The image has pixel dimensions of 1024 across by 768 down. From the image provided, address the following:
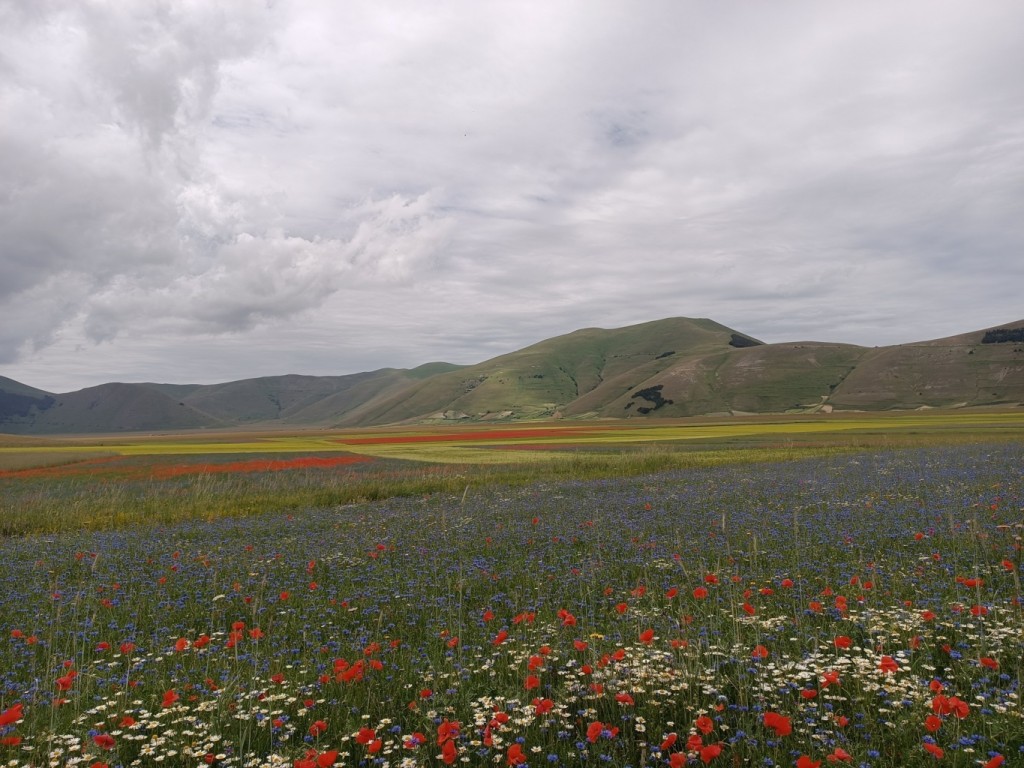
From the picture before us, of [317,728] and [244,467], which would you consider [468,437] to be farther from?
[317,728]

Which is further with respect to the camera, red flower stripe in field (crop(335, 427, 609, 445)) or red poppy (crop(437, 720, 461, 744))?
red flower stripe in field (crop(335, 427, 609, 445))

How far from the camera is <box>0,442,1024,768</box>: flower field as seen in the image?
488 centimetres

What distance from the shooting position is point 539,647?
689 centimetres

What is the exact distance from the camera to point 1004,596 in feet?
26.8

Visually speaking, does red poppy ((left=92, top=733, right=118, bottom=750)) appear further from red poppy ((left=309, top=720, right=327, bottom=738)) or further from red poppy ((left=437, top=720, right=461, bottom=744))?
red poppy ((left=437, top=720, right=461, bottom=744))

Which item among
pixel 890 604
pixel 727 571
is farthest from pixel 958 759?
pixel 727 571

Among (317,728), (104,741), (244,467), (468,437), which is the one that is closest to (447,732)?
(317,728)

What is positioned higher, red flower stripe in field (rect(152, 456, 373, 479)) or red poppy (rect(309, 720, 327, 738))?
red poppy (rect(309, 720, 327, 738))

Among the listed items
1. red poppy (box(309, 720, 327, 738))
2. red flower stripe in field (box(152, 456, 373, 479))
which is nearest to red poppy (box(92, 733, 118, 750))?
red poppy (box(309, 720, 327, 738))

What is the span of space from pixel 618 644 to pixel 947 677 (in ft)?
10.5

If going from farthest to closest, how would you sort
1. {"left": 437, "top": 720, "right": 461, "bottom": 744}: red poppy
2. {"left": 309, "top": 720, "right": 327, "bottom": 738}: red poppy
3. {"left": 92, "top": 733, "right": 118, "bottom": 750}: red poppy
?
{"left": 309, "top": 720, "right": 327, "bottom": 738}: red poppy → {"left": 92, "top": 733, "right": 118, "bottom": 750}: red poppy → {"left": 437, "top": 720, "right": 461, "bottom": 744}: red poppy

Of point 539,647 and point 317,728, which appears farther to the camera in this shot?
point 539,647

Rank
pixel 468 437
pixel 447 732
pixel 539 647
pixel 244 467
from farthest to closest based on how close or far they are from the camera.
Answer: pixel 468 437 → pixel 244 467 → pixel 539 647 → pixel 447 732

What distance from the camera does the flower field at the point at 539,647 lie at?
16.0 feet
